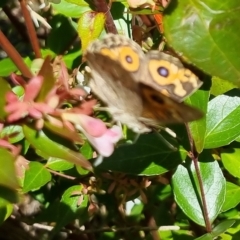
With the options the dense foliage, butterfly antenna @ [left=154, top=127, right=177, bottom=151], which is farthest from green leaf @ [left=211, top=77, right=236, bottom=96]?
butterfly antenna @ [left=154, top=127, right=177, bottom=151]

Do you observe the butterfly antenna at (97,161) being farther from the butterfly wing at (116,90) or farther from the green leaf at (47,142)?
the green leaf at (47,142)

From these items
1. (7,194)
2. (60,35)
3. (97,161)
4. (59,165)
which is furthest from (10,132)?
(60,35)

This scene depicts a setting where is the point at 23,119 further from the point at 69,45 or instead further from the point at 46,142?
the point at 69,45

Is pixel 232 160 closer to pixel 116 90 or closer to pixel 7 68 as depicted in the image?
pixel 116 90

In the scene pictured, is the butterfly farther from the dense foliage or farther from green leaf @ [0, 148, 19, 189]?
green leaf @ [0, 148, 19, 189]

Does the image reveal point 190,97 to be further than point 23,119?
Yes

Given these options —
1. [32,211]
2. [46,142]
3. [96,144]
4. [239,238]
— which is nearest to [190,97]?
[96,144]
